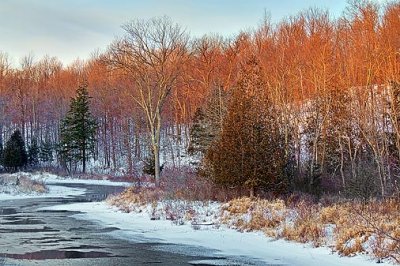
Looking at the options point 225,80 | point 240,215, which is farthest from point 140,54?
point 240,215

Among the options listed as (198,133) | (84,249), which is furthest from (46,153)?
(84,249)

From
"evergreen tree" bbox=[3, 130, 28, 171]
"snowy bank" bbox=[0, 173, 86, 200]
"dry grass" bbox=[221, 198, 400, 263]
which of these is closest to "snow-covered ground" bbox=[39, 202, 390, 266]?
"dry grass" bbox=[221, 198, 400, 263]

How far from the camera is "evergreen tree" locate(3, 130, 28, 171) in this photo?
226ft

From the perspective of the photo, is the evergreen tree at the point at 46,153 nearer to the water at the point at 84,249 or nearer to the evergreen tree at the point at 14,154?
the evergreen tree at the point at 14,154

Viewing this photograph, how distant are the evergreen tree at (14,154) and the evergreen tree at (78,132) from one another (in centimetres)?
542

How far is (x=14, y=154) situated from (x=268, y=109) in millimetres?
55623

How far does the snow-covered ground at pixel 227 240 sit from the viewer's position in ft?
36.8

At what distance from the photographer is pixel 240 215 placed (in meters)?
16.9

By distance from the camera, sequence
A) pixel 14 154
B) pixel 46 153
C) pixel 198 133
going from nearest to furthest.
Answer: pixel 198 133 → pixel 14 154 → pixel 46 153

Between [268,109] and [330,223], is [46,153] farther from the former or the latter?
[330,223]

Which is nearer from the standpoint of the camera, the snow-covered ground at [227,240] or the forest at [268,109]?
the snow-covered ground at [227,240]

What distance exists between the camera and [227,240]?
1423cm

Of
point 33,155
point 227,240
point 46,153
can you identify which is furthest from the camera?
point 46,153

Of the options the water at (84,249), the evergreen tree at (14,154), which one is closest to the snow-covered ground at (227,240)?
the water at (84,249)
